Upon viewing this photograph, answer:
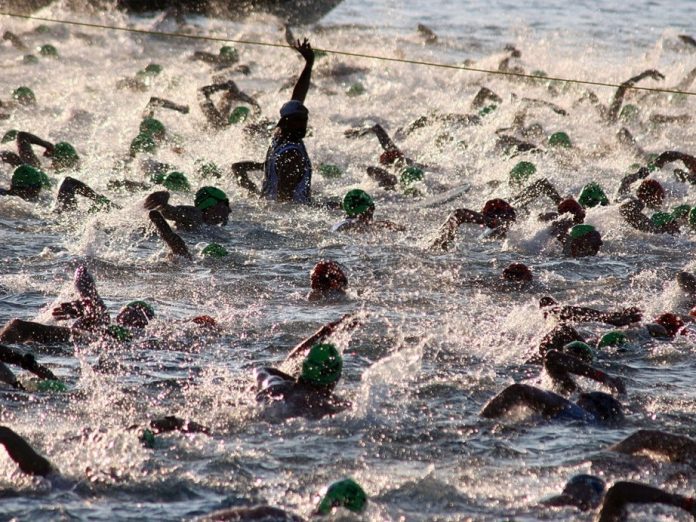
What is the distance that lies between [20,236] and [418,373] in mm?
4220

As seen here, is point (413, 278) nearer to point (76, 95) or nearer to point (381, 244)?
point (381, 244)

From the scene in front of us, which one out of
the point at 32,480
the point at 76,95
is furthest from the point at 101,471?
the point at 76,95

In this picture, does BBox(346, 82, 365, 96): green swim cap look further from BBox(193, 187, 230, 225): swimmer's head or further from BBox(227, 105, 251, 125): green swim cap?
BBox(193, 187, 230, 225): swimmer's head

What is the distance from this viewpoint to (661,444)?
15.4 feet

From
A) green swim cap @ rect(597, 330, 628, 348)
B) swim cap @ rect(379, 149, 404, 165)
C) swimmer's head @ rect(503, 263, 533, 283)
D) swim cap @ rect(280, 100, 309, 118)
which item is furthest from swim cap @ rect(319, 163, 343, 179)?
green swim cap @ rect(597, 330, 628, 348)

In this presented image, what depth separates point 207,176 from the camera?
11.2m

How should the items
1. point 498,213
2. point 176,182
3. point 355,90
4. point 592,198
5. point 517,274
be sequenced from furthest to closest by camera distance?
point 355,90
point 176,182
point 592,198
point 498,213
point 517,274

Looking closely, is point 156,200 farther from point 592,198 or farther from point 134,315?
point 592,198

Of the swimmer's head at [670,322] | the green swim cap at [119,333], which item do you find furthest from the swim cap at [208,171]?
the swimmer's head at [670,322]

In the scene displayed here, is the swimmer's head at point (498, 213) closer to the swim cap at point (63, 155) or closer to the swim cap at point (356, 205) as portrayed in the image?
the swim cap at point (356, 205)

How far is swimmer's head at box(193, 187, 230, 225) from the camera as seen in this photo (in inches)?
366

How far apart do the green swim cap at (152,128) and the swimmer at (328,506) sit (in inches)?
371

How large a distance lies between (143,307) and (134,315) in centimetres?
9

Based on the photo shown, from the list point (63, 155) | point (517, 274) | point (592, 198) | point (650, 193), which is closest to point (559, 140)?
point (650, 193)
